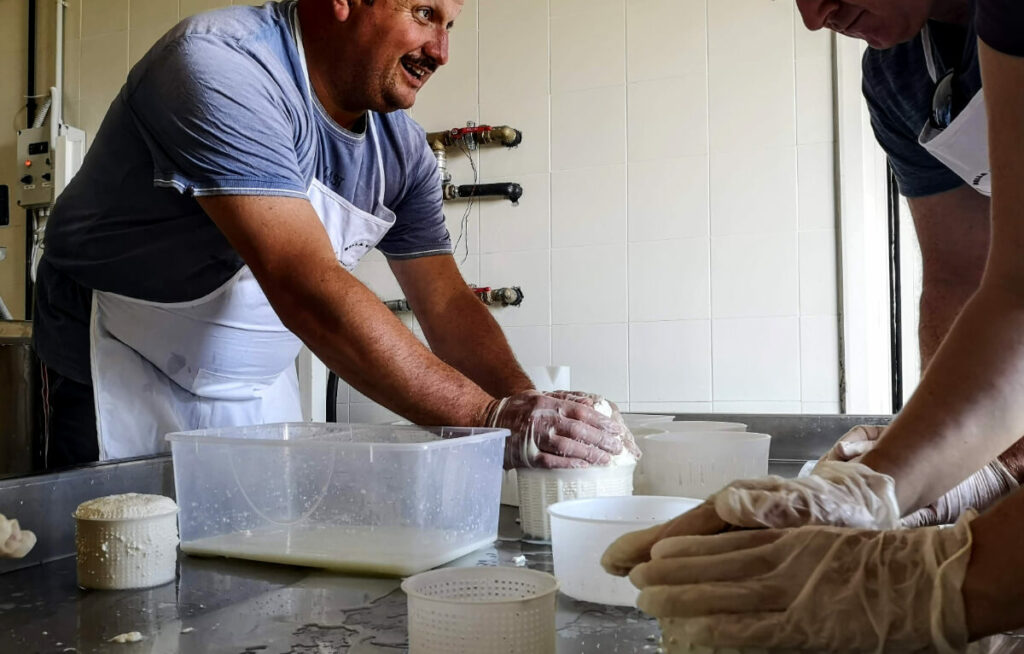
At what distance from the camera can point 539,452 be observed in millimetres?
1116

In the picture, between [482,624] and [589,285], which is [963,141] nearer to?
[482,624]

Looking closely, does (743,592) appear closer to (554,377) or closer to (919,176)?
(919,176)

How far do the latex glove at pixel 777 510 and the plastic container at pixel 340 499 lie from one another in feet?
1.02

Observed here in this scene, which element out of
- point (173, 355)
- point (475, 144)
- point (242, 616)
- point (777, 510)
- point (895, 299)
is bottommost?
point (242, 616)

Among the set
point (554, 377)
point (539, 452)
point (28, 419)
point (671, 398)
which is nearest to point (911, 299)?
point (671, 398)

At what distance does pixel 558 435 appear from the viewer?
44.0 inches

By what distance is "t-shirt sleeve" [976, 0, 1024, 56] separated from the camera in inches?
27.8

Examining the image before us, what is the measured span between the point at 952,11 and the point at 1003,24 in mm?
619

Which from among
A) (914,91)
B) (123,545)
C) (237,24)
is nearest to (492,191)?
(237,24)

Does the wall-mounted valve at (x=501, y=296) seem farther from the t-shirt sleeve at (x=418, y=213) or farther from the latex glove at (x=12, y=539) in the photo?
the latex glove at (x=12, y=539)

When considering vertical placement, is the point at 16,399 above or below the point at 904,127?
below

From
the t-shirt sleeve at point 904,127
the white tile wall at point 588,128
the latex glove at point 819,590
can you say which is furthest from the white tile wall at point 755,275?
the latex glove at point 819,590

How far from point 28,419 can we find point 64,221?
105cm

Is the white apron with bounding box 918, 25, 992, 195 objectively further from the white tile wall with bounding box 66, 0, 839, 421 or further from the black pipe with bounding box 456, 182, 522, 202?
the black pipe with bounding box 456, 182, 522, 202
